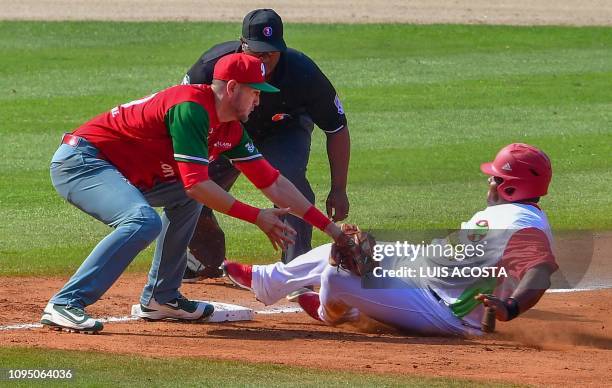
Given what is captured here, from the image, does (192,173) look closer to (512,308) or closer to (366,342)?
(366,342)

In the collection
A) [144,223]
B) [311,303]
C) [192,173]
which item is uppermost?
[192,173]

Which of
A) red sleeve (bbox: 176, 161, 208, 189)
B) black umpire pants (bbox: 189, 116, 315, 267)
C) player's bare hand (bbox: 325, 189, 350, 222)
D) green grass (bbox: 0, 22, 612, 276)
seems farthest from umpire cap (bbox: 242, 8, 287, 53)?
green grass (bbox: 0, 22, 612, 276)

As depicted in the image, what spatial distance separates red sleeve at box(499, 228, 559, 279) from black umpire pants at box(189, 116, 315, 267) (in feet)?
5.90

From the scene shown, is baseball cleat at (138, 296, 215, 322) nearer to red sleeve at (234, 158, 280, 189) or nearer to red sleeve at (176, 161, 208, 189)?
red sleeve at (234, 158, 280, 189)

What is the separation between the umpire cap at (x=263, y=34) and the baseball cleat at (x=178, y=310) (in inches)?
64.3

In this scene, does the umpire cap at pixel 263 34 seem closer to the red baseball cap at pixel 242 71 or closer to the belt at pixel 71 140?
the red baseball cap at pixel 242 71

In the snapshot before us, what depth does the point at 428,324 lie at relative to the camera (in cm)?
684

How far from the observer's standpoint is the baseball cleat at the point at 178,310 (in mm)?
7176

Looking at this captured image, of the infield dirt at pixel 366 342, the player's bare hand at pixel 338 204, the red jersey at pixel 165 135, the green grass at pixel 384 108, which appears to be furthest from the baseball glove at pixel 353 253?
the green grass at pixel 384 108

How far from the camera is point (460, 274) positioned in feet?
21.9

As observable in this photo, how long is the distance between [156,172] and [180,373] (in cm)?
147

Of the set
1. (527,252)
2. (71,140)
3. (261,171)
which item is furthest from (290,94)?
(527,252)

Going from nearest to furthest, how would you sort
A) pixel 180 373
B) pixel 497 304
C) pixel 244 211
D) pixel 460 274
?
pixel 180 373
pixel 497 304
pixel 244 211
pixel 460 274

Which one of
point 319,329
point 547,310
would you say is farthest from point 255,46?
point 547,310
